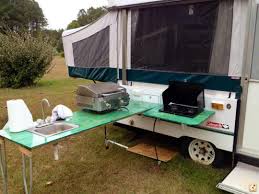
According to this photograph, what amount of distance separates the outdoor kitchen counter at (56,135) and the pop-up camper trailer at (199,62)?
0.49 meters

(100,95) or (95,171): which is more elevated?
(100,95)

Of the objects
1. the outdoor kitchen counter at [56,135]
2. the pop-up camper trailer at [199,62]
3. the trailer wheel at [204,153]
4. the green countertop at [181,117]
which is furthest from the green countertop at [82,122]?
the trailer wheel at [204,153]

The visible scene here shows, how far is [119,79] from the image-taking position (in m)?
3.95

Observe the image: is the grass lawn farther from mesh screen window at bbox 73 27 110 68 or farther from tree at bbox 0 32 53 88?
tree at bbox 0 32 53 88

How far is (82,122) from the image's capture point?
8.50 ft

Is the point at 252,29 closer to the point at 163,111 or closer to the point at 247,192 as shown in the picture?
the point at 163,111

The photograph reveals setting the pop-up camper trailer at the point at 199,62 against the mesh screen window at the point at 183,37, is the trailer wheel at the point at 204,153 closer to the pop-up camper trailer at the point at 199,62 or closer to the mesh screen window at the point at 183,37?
the pop-up camper trailer at the point at 199,62

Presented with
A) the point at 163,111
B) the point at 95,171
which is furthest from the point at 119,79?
the point at 95,171

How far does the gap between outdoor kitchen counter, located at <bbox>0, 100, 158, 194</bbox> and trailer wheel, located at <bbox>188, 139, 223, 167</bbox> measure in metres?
0.73

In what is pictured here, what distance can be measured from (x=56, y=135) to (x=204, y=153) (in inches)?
77.7

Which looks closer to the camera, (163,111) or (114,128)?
(163,111)

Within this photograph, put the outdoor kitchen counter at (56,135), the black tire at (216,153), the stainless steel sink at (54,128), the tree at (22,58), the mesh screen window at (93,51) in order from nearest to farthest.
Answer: the outdoor kitchen counter at (56,135) < the stainless steel sink at (54,128) < the black tire at (216,153) < the mesh screen window at (93,51) < the tree at (22,58)

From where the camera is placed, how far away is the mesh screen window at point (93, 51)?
4.02m

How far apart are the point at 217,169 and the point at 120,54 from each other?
79.7 inches
